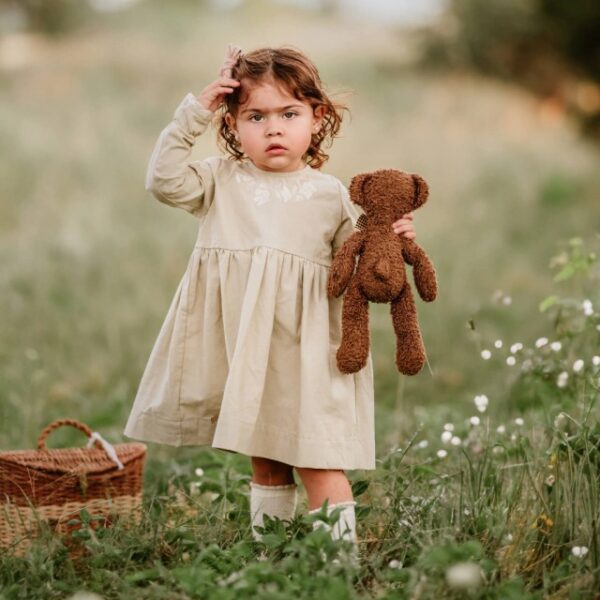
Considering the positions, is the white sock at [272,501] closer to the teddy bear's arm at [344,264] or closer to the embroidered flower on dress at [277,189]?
the teddy bear's arm at [344,264]

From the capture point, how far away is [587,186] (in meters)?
10.9

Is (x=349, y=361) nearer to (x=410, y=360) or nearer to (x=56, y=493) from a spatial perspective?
(x=410, y=360)

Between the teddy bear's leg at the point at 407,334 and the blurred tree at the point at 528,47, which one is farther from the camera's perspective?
the blurred tree at the point at 528,47

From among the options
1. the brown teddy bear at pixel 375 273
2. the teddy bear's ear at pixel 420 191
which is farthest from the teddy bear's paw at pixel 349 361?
the teddy bear's ear at pixel 420 191

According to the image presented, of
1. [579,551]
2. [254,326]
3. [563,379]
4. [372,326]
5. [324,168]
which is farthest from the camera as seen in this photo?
[324,168]

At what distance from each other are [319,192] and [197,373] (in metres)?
0.71

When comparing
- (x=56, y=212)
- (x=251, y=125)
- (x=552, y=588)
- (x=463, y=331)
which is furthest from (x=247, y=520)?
(x=56, y=212)

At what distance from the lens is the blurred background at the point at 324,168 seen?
5.74 m

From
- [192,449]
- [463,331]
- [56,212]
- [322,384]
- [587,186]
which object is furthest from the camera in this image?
[587,186]

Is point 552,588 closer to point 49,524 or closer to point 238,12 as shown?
point 49,524

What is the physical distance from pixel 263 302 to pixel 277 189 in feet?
1.25

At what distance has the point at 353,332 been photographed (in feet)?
9.62

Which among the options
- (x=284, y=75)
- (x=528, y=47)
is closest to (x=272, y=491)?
(x=284, y=75)

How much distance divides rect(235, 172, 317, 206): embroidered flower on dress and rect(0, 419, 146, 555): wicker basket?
1.11m
